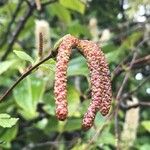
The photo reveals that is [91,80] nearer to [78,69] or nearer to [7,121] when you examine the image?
[7,121]

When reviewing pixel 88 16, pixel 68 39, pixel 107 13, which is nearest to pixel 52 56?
pixel 68 39

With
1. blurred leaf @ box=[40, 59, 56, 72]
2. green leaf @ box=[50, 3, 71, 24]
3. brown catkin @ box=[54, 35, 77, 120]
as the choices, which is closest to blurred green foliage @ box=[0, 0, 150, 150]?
green leaf @ box=[50, 3, 71, 24]

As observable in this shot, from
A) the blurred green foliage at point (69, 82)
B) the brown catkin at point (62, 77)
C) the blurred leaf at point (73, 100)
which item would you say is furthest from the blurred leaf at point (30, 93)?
the brown catkin at point (62, 77)

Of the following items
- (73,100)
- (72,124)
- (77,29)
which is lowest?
(72,124)

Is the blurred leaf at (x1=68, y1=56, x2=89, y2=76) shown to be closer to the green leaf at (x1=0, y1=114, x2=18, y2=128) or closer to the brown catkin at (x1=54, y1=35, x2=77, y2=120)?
the green leaf at (x1=0, y1=114, x2=18, y2=128)

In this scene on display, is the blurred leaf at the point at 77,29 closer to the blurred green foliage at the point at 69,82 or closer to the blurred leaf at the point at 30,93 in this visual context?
the blurred green foliage at the point at 69,82

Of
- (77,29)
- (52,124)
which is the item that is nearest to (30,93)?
(52,124)
